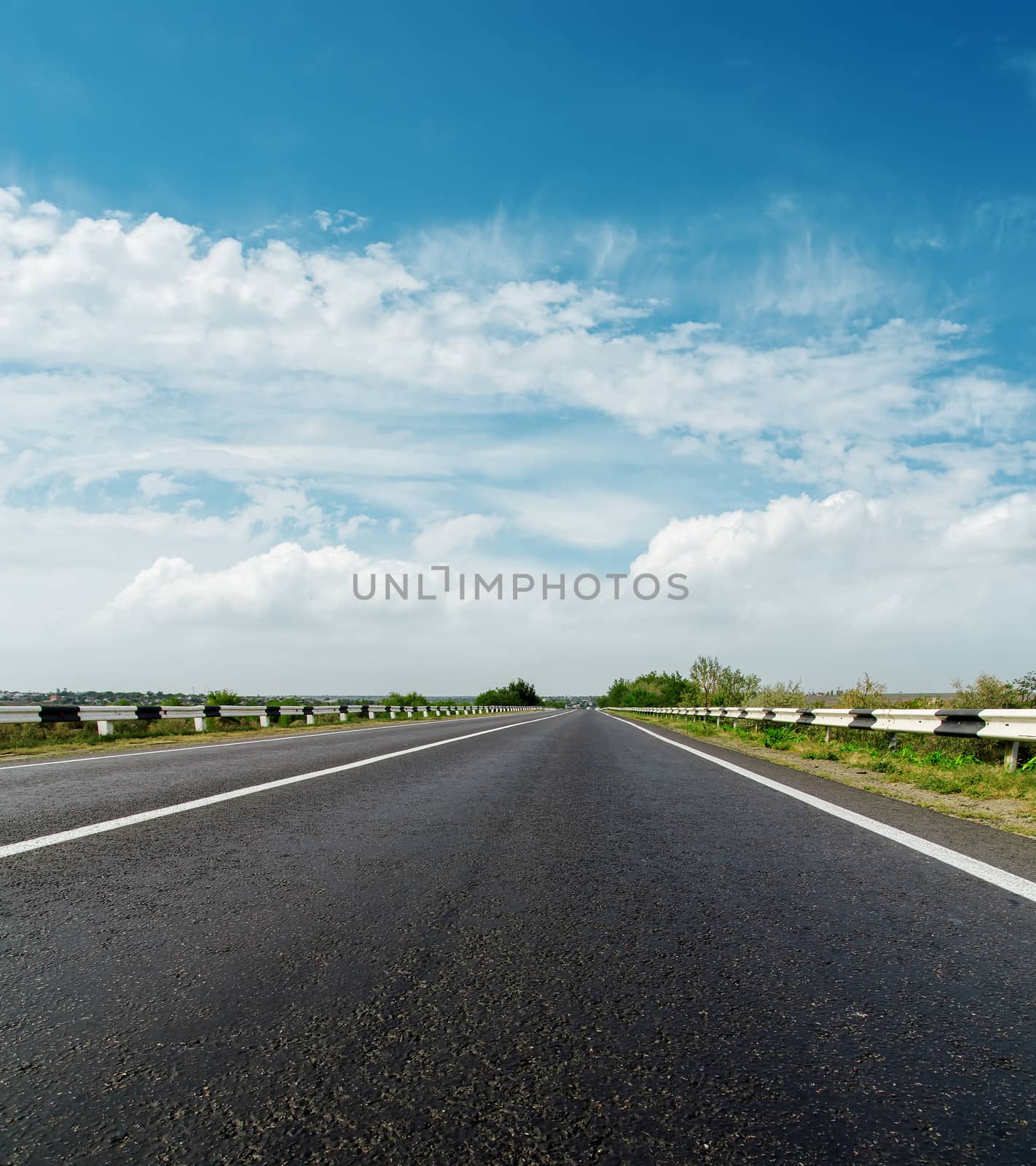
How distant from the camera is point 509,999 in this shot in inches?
89.9

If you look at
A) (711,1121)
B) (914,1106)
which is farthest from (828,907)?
(711,1121)

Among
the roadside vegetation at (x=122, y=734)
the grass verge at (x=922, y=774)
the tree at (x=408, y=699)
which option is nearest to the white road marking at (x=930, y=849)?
the grass verge at (x=922, y=774)

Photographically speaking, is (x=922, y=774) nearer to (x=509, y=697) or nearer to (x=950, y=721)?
(x=950, y=721)

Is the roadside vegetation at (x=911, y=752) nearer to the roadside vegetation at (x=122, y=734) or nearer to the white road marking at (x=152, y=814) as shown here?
the white road marking at (x=152, y=814)

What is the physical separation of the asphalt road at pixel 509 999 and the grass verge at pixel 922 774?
1.95 metres

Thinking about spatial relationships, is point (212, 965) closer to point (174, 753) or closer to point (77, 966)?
point (77, 966)

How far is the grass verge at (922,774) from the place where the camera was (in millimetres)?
6691

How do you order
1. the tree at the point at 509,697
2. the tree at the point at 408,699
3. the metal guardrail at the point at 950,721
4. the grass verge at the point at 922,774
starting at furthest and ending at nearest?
the tree at the point at 509,697, the tree at the point at 408,699, the metal guardrail at the point at 950,721, the grass verge at the point at 922,774

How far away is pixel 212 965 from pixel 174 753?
34.1ft

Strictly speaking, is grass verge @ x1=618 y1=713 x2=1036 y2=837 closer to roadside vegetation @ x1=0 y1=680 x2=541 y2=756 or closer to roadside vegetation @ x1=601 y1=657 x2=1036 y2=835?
roadside vegetation @ x1=601 y1=657 x2=1036 y2=835

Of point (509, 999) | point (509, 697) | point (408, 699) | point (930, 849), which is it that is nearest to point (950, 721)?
point (930, 849)

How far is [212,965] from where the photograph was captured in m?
2.55

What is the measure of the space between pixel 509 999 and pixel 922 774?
333 inches

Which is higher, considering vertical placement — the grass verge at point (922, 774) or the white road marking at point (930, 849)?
the white road marking at point (930, 849)
